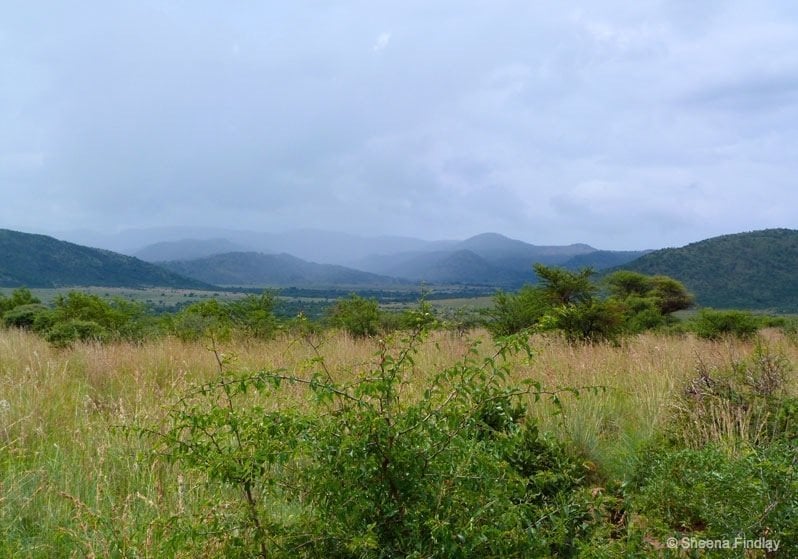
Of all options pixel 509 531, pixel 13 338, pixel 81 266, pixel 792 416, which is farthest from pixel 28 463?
pixel 81 266

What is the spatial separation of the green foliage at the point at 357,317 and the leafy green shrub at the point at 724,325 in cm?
850

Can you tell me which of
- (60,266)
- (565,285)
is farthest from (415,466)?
(60,266)

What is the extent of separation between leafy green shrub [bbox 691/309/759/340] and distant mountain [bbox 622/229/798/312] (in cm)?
4515

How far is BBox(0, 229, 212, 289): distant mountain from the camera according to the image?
386 ft

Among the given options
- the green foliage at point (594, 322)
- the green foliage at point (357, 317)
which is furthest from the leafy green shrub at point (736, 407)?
the green foliage at point (357, 317)

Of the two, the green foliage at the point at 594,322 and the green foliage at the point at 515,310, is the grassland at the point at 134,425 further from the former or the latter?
the green foliage at the point at 515,310

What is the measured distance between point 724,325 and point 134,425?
15.9m

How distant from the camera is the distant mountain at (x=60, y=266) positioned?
4636 inches

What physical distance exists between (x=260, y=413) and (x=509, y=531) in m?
1.13

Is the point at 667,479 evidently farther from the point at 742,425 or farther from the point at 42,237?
the point at 42,237

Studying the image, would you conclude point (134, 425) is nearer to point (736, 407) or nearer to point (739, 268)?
point (736, 407)

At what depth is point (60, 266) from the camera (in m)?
127

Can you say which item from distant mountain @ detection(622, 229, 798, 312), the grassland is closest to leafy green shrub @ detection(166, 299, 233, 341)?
the grassland

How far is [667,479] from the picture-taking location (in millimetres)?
3113
